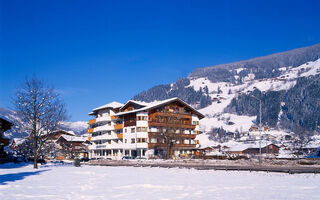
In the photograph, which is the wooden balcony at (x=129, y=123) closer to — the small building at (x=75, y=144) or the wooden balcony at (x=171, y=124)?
the wooden balcony at (x=171, y=124)

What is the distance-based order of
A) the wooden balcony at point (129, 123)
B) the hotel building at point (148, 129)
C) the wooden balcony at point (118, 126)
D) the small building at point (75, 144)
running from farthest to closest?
the small building at point (75, 144), the wooden balcony at point (118, 126), the wooden balcony at point (129, 123), the hotel building at point (148, 129)

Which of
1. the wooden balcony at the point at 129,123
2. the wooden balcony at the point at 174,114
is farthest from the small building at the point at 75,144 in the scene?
the wooden balcony at the point at 174,114

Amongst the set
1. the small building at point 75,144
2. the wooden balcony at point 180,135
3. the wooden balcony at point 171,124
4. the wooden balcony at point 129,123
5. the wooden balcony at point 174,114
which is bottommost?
the small building at point 75,144

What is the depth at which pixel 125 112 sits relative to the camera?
93.8m

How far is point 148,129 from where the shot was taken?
88625mm

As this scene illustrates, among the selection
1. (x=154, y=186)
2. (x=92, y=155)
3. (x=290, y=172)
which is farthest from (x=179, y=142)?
(x=154, y=186)

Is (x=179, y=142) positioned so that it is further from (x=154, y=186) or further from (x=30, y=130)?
(x=154, y=186)

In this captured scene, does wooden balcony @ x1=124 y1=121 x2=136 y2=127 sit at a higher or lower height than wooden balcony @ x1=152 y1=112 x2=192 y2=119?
lower

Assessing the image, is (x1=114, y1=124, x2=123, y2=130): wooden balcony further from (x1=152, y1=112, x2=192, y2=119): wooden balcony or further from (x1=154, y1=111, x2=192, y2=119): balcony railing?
(x1=154, y1=111, x2=192, y2=119): balcony railing

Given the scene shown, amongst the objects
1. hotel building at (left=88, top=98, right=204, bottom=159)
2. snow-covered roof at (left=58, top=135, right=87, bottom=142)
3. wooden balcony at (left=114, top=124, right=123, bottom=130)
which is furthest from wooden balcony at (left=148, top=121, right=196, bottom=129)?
snow-covered roof at (left=58, top=135, right=87, bottom=142)

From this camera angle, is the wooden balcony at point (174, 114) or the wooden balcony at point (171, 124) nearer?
the wooden balcony at point (171, 124)

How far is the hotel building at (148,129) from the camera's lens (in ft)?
287

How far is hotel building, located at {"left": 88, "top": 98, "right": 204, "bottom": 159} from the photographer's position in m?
87.4

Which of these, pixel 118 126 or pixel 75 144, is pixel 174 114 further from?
pixel 75 144
